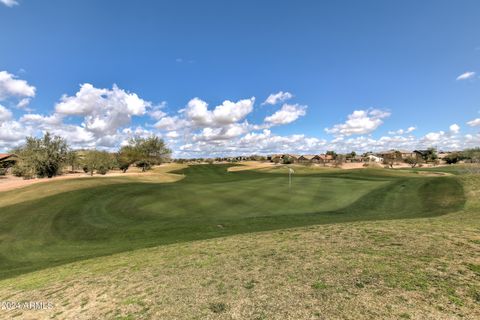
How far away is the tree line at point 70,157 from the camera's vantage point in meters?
52.3

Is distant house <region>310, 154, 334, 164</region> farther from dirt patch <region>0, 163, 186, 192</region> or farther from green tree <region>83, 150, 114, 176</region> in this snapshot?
green tree <region>83, 150, 114, 176</region>

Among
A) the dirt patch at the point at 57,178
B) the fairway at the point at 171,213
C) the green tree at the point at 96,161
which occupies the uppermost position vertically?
the green tree at the point at 96,161

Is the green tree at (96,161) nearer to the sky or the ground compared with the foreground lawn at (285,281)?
nearer to the sky

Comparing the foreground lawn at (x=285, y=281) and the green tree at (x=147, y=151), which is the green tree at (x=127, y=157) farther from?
the foreground lawn at (x=285, y=281)

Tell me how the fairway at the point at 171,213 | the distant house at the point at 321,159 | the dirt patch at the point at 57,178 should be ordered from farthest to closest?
the distant house at the point at 321,159, the dirt patch at the point at 57,178, the fairway at the point at 171,213

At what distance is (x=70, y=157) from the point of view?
62750 millimetres

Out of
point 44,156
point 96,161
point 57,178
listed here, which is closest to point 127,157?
point 96,161

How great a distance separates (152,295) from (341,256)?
5658mm

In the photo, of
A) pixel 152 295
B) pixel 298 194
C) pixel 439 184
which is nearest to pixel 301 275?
pixel 152 295

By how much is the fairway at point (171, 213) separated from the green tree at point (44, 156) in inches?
986

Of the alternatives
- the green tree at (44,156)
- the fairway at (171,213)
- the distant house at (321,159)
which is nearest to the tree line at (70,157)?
the green tree at (44,156)

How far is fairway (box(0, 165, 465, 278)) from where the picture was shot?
14.6m

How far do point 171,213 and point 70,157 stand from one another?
5523cm

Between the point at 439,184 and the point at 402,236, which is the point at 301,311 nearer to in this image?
the point at 402,236
